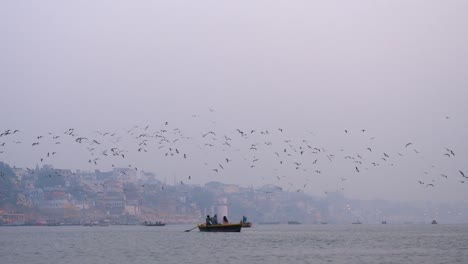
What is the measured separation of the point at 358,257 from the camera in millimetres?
56719

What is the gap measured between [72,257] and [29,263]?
5148 millimetres

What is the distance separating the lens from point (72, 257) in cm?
6003

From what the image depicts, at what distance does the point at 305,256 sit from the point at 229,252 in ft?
23.6

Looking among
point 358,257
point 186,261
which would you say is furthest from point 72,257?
point 358,257

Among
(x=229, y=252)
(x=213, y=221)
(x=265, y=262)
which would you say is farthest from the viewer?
(x=213, y=221)

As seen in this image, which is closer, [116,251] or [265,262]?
[265,262]

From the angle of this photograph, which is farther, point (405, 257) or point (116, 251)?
point (116, 251)

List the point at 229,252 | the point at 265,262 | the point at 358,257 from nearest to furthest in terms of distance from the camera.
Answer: the point at 265,262
the point at 358,257
the point at 229,252

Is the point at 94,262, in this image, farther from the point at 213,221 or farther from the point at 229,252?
the point at 213,221

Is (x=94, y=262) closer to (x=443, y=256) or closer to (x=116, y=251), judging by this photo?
(x=116, y=251)

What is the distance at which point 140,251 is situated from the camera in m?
65.9

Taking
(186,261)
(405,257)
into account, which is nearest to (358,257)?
(405,257)

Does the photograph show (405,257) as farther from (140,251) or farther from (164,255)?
(140,251)

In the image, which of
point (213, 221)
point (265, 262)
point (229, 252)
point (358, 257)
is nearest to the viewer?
point (265, 262)
